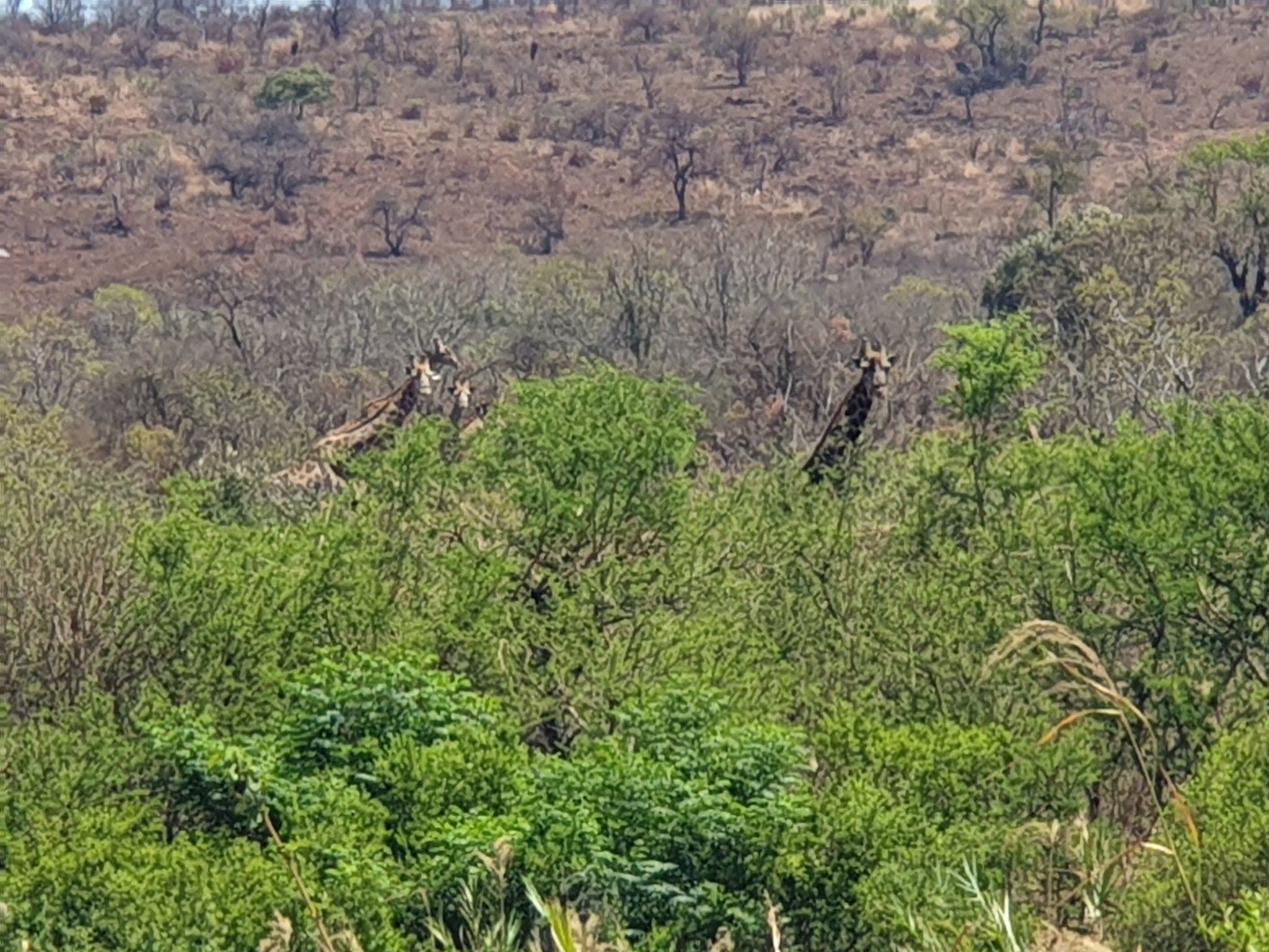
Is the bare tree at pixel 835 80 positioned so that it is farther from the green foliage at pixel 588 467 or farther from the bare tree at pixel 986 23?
the green foliage at pixel 588 467

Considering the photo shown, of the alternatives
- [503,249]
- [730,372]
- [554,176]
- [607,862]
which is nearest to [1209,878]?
[607,862]

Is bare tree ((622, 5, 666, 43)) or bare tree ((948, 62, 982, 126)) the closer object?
bare tree ((948, 62, 982, 126))

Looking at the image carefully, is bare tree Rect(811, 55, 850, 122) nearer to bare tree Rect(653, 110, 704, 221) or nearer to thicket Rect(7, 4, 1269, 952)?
bare tree Rect(653, 110, 704, 221)

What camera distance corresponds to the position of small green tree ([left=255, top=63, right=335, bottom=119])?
257 feet

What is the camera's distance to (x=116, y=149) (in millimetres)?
75125

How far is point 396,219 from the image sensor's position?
7019cm

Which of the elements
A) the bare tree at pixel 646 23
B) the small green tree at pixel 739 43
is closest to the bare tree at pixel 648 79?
the small green tree at pixel 739 43

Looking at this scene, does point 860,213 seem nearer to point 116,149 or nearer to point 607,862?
point 116,149

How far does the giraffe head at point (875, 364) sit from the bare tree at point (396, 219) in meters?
47.3

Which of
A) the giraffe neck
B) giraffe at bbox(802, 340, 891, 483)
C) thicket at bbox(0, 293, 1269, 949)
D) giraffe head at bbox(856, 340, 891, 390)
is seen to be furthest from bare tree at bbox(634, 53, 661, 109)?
thicket at bbox(0, 293, 1269, 949)

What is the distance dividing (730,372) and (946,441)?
69.6 feet

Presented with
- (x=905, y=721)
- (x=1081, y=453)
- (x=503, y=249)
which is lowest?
(x=503, y=249)

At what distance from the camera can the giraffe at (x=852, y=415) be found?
818 inches

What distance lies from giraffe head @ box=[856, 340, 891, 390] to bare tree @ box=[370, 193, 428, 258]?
47.3 m
